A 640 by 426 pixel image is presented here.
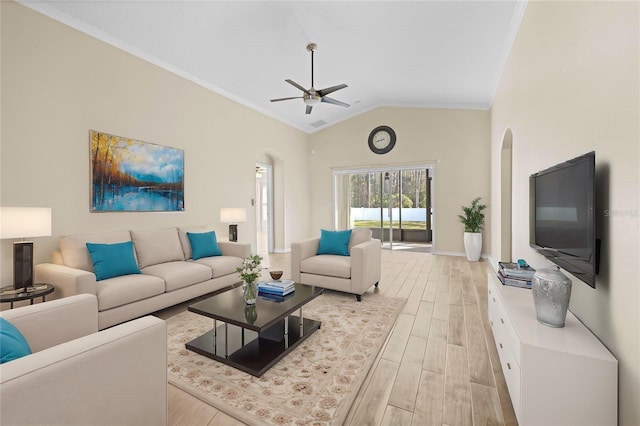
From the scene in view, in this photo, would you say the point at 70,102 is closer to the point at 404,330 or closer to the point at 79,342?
the point at 79,342

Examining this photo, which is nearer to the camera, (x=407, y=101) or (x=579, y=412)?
(x=579, y=412)

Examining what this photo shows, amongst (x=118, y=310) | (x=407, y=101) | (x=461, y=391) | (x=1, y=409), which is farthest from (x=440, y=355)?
(x=407, y=101)

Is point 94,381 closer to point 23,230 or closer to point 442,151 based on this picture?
point 23,230

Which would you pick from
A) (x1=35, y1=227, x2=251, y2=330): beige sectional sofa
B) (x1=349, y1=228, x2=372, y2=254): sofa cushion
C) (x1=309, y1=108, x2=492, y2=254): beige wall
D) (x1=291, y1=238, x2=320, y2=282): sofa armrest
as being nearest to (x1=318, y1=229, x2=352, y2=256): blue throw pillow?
(x1=349, y1=228, x2=372, y2=254): sofa cushion

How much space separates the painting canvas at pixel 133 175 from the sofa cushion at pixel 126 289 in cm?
119

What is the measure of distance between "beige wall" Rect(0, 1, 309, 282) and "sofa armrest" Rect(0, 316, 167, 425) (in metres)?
2.59

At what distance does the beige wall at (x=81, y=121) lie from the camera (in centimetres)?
275

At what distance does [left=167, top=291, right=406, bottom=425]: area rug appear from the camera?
1.65m

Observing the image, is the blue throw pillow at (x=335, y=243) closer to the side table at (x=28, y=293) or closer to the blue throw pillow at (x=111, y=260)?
the blue throw pillow at (x=111, y=260)

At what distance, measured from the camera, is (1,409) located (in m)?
0.86

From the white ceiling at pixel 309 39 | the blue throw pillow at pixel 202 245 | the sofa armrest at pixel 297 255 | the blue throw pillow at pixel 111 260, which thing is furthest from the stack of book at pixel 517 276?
the blue throw pillow at pixel 111 260

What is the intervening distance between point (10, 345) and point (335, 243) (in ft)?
10.5

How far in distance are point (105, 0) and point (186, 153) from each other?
201 cm

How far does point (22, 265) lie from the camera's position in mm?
2439
